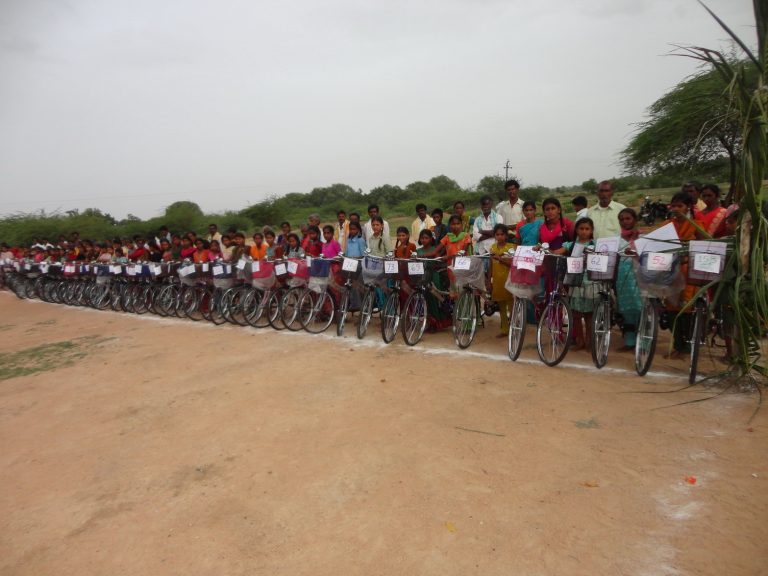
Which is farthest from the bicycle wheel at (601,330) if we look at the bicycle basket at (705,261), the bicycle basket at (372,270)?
the bicycle basket at (372,270)

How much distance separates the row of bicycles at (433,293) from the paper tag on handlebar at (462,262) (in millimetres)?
13

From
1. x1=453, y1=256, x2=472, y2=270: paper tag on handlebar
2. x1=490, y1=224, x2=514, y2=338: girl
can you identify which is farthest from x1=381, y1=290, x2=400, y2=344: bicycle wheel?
x1=490, y1=224, x2=514, y2=338: girl

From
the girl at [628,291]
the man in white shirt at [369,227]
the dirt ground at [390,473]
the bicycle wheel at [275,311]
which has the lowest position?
the dirt ground at [390,473]

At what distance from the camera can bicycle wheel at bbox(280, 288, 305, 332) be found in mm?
7586

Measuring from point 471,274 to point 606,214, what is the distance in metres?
1.85

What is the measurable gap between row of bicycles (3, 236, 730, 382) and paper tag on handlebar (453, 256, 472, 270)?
0.01 m

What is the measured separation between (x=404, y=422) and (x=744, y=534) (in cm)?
227

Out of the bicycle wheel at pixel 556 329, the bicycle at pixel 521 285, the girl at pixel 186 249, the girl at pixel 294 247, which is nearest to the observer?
the bicycle wheel at pixel 556 329

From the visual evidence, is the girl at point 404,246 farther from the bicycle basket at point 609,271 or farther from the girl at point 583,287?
the bicycle basket at point 609,271

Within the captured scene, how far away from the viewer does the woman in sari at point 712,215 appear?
194 inches

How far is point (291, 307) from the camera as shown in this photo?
7848mm

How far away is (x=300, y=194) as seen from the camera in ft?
172

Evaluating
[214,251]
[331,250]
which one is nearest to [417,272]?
[331,250]

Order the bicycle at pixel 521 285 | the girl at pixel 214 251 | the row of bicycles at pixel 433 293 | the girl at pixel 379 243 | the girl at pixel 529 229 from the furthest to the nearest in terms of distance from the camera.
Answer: the girl at pixel 214 251 < the girl at pixel 379 243 < the girl at pixel 529 229 < the bicycle at pixel 521 285 < the row of bicycles at pixel 433 293
